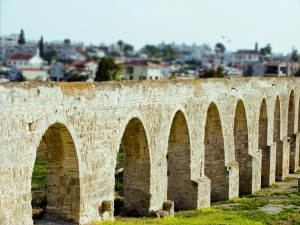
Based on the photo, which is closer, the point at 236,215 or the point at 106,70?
the point at 236,215

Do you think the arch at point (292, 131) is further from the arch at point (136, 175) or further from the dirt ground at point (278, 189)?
the arch at point (136, 175)

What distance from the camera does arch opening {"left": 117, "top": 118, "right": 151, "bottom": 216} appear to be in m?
19.8

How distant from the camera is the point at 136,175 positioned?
790 inches

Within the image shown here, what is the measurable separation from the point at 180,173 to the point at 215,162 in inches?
132

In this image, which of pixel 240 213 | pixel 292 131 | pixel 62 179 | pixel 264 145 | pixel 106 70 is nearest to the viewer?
pixel 62 179

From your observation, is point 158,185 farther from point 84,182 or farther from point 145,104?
point 84,182

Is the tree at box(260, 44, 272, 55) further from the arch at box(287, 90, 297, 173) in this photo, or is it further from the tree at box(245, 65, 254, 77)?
the arch at box(287, 90, 297, 173)

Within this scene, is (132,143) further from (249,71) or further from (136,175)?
(249,71)

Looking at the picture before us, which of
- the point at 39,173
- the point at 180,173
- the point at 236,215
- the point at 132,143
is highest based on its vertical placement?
the point at 132,143

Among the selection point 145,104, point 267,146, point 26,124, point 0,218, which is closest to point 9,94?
point 26,124

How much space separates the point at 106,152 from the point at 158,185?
3.35 m

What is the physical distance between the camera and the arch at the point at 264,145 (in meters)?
31.0

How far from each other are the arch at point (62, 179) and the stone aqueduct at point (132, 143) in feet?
0.07

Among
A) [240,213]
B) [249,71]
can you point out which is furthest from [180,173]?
[249,71]
